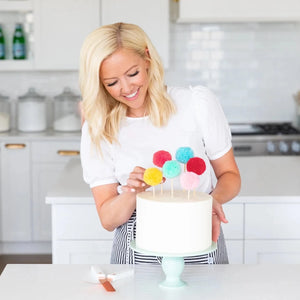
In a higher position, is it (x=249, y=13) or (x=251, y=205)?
(x=249, y=13)

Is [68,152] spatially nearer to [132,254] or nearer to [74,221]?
[74,221]

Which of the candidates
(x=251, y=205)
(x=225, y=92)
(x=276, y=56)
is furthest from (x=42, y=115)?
(x=251, y=205)

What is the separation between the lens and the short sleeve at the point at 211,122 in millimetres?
2027

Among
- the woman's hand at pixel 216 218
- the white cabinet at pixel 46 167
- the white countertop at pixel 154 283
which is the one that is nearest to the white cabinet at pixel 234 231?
the white countertop at pixel 154 283

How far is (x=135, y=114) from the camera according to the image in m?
2.08

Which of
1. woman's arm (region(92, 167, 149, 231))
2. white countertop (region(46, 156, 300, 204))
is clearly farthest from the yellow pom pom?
white countertop (region(46, 156, 300, 204))

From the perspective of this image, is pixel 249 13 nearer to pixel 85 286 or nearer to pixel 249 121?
pixel 249 121

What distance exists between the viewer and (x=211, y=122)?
6.65 ft

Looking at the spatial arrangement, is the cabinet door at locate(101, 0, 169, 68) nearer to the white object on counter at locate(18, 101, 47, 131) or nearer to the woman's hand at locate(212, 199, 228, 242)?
the white object on counter at locate(18, 101, 47, 131)

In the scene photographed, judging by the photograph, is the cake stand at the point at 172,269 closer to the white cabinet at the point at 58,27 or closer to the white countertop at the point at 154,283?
the white countertop at the point at 154,283

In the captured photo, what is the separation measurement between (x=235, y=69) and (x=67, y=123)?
1393 mm

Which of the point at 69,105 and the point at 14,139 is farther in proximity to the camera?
the point at 69,105

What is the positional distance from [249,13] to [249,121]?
95cm

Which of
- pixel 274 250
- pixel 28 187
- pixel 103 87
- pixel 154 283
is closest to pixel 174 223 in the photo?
pixel 154 283
